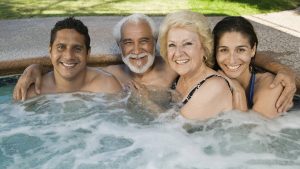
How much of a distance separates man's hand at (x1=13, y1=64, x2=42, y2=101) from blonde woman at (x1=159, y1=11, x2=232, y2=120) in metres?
1.36

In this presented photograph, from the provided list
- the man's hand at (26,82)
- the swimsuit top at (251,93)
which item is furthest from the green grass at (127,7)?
the swimsuit top at (251,93)

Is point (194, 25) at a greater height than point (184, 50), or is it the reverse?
point (194, 25)

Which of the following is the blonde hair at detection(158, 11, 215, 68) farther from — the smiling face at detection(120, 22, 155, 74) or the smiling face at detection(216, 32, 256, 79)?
the smiling face at detection(120, 22, 155, 74)

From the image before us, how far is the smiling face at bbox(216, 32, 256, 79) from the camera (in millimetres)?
3172

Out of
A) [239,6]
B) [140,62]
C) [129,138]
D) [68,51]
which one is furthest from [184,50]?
[239,6]

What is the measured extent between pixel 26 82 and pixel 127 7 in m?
5.59

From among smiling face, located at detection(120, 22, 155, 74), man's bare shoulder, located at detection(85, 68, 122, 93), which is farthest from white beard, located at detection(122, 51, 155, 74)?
man's bare shoulder, located at detection(85, 68, 122, 93)

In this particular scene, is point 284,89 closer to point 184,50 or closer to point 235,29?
point 235,29

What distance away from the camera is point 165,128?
11.7ft

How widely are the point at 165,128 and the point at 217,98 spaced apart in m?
0.70

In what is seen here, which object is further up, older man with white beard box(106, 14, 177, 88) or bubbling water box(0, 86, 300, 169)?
older man with white beard box(106, 14, 177, 88)

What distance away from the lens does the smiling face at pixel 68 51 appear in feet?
11.8

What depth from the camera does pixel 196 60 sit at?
3137 mm

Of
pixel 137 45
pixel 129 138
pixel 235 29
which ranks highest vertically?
pixel 235 29
